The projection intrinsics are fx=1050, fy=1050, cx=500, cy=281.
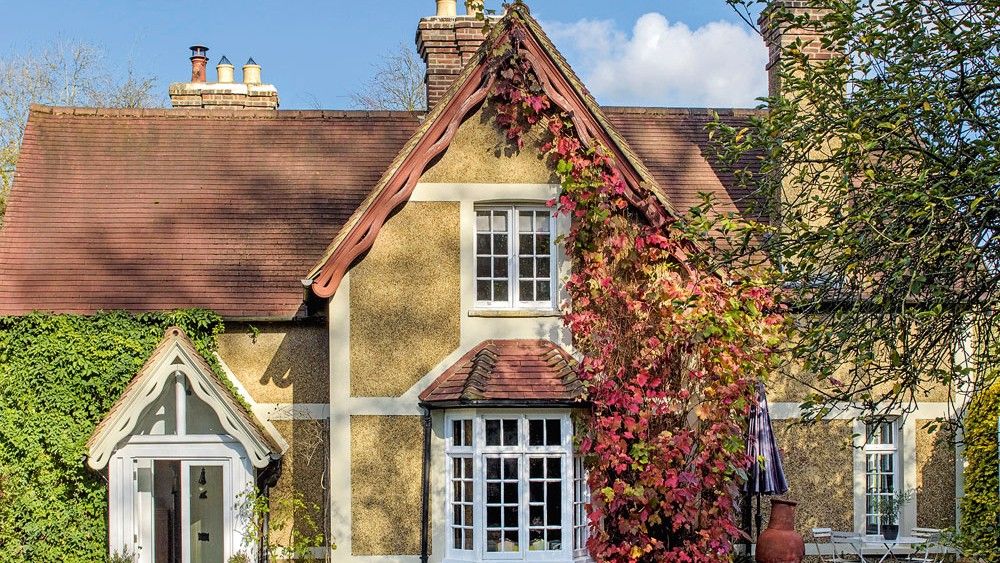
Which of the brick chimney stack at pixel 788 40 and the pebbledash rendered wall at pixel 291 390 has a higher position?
the brick chimney stack at pixel 788 40

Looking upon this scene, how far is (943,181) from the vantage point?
8.13 metres

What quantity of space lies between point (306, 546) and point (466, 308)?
361cm

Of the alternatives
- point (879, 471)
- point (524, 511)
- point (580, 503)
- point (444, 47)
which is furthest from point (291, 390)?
point (879, 471)

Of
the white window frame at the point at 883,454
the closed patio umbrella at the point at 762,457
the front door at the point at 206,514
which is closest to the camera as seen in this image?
the closed patio umbrella at the point at 762,457

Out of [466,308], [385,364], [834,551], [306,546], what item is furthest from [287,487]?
[834,551]

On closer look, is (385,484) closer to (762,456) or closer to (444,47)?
(762,456)

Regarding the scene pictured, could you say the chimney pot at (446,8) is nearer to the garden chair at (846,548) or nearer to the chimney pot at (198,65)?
the chimney pot at (198,65)

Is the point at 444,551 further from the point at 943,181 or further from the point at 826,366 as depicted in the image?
the point at 943,181

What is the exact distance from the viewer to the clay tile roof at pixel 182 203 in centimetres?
1452

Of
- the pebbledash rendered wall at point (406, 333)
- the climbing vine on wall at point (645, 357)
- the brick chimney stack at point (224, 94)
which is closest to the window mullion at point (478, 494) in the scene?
the pebbledash rendered wall at point (406, 333)

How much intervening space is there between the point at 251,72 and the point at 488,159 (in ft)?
25.6

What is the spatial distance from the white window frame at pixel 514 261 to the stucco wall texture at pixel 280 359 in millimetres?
2427

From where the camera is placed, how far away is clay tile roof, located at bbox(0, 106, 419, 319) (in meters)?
14.5

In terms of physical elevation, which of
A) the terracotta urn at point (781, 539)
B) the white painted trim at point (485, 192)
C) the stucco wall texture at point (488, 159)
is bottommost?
the terracotta urn at point (781, 539)
